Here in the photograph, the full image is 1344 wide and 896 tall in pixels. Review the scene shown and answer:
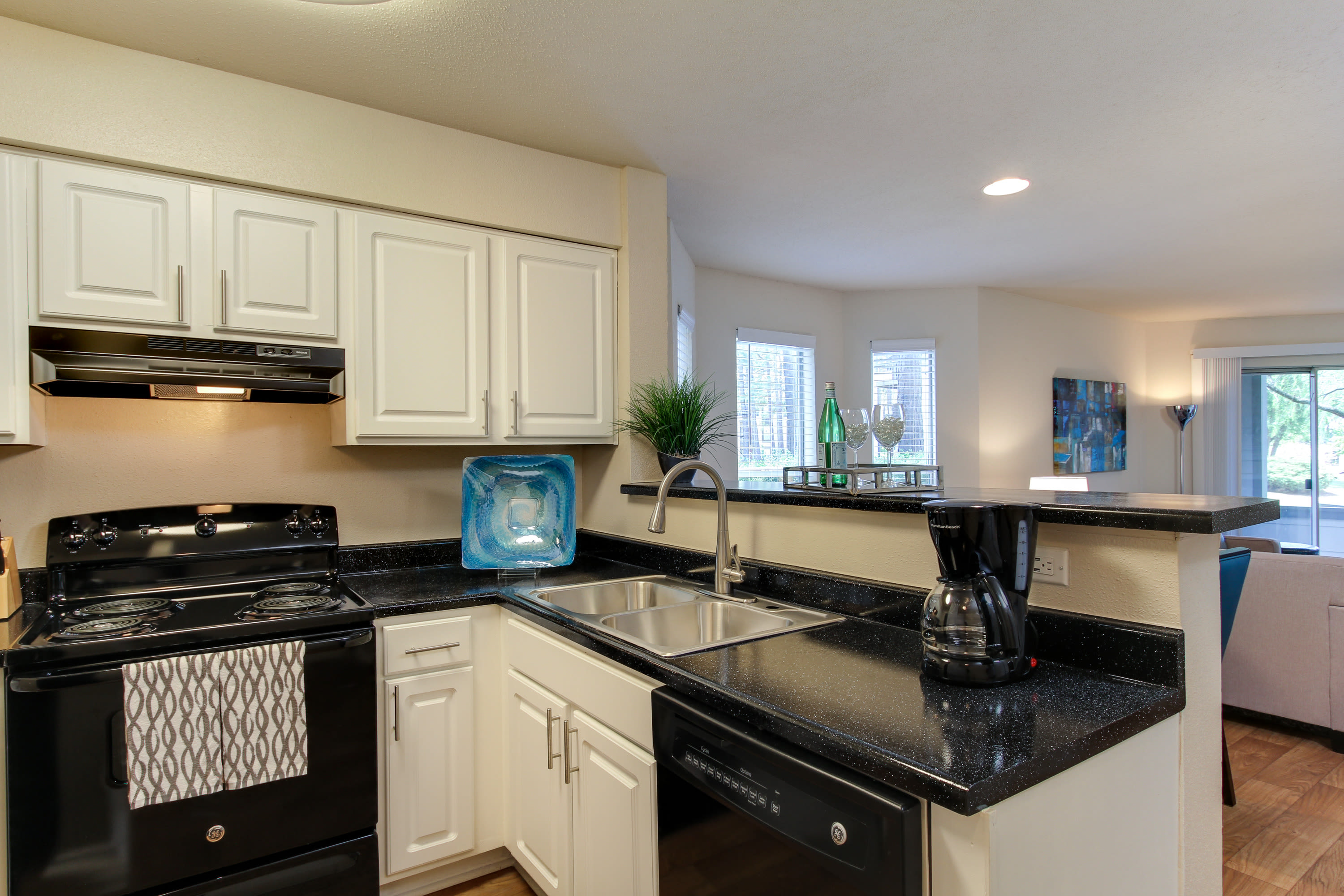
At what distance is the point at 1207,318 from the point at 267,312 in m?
7.56

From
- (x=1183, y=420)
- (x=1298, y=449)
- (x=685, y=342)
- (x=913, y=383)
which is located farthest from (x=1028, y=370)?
(x=685, y=342)

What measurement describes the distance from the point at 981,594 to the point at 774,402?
12.2 feet

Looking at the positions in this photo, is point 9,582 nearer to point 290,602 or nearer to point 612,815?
point 290,602

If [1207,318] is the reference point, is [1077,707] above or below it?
below

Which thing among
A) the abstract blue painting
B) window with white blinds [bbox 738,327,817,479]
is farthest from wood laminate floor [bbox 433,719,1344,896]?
the abstract blue painting

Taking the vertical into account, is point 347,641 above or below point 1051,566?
below

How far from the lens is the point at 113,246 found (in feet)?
6.39

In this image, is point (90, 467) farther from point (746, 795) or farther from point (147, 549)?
point (746, 795)

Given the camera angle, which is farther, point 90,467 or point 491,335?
point 491,335

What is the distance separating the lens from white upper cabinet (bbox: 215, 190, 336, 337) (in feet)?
6.88

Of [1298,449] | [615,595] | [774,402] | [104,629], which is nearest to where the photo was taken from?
[104,629]

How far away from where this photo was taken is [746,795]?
114cm

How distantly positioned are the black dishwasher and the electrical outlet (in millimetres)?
605

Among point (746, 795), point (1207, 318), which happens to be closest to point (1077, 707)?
point (746, 795)
